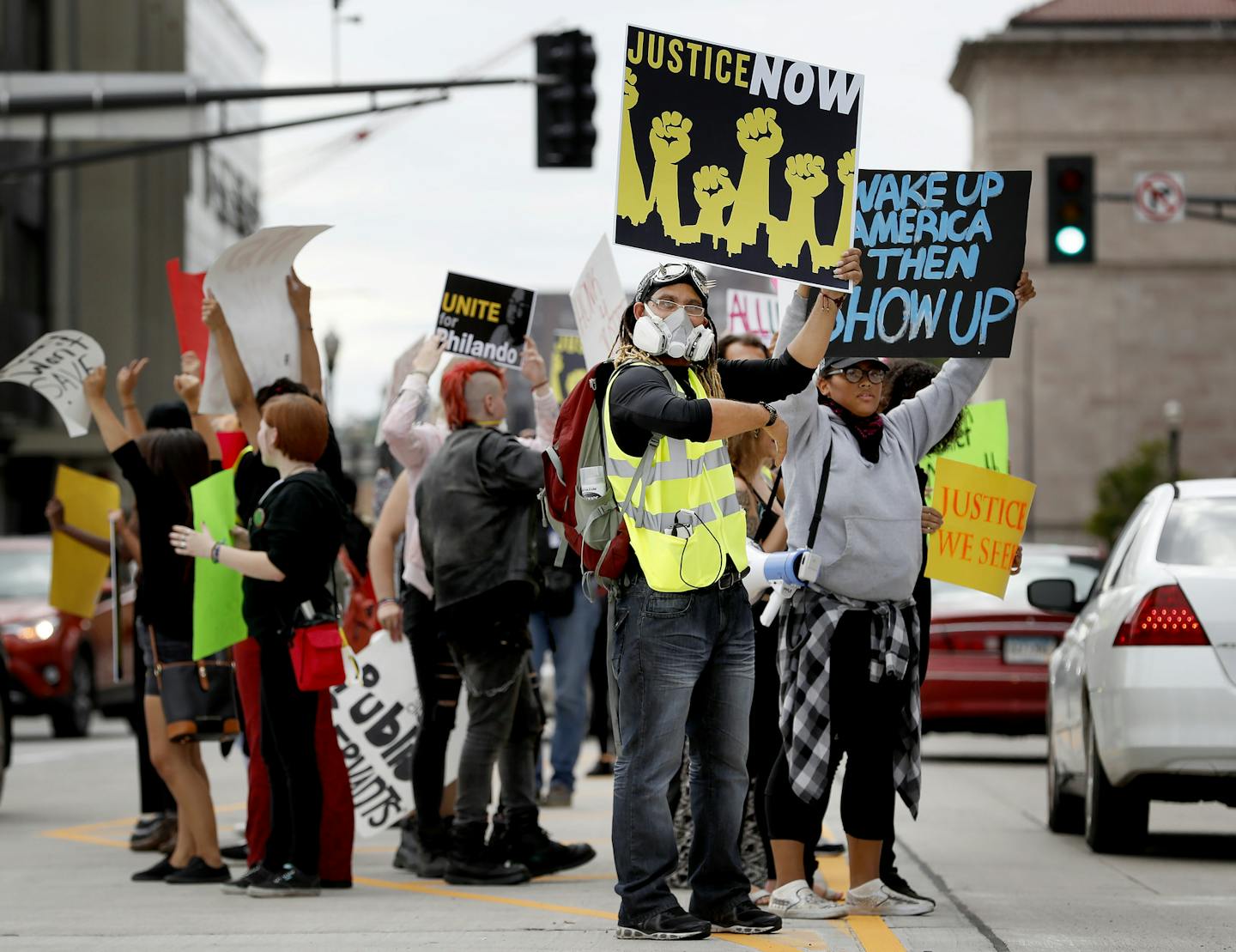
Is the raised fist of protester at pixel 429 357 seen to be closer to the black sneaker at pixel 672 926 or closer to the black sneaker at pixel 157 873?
the black sneaker at pixel 157 873

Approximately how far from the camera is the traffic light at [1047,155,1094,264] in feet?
65.6

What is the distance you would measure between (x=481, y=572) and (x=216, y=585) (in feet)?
3.31

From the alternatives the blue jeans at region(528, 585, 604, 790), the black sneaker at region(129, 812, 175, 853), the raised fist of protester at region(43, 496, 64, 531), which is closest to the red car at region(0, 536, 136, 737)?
the blue jeans at region(528, 585, 604, 790)

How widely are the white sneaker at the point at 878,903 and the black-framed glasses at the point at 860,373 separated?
5.40 feet

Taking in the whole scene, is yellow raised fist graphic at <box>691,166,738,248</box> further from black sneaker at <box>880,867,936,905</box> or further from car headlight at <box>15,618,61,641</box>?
car headlight at <box>15,618,61,641</box>

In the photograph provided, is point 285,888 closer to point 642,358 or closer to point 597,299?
point 642,358

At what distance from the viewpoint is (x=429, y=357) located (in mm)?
9734

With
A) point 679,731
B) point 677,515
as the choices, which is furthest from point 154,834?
point 677,515

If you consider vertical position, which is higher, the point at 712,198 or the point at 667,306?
the point at 712,198

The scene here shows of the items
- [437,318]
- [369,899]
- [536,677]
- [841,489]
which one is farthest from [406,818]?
[841,489]

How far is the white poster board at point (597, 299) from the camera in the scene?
9.75 metres

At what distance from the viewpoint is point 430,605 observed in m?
9.38

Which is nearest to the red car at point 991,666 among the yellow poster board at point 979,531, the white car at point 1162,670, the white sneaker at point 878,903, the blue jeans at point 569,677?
the blue jeans at point 569,677

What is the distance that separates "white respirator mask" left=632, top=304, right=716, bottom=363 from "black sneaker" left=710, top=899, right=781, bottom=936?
1.65 meters
